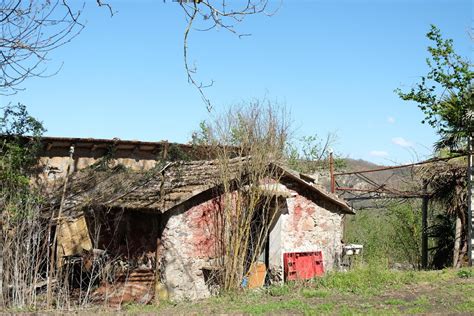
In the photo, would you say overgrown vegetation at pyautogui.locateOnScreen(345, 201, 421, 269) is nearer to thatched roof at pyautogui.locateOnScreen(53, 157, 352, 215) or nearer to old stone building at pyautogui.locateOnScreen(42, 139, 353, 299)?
old stone building at pyautogui.locateOnScreen(42, 139, 353, 299)

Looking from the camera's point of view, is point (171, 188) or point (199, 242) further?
point (171, 188)

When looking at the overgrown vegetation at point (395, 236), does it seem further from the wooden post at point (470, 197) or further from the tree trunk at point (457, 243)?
the wooden post at point (470, 197)

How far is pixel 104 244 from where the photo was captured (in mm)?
14602

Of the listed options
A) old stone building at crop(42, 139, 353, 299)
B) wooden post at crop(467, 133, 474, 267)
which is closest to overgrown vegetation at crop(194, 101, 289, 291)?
old stone building at crop(42, 139, 353, 299)

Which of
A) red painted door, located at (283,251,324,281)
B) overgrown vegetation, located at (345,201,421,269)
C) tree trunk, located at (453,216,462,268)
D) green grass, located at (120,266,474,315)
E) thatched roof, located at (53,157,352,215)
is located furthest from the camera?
overgrown vegetation, located at (345,201,421,269)

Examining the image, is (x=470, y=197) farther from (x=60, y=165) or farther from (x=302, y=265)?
(x=60, y=165)

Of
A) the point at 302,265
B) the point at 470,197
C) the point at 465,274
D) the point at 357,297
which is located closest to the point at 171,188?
the point at 302,265

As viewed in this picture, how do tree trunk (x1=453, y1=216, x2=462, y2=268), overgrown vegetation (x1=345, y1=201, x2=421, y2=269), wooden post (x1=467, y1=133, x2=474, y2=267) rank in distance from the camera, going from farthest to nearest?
overgrown vegetation (x1=345, y1=201, x2=421, y2=269) → tree trunk (x1=453, y1=216, x2=462, y2=268) → wooden post (x1=467, y1=133, x2=474, y2=267)

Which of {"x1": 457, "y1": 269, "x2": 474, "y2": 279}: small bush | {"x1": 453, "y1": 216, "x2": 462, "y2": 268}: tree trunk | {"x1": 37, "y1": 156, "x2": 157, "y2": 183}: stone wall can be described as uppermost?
{"x1": 37, "y1": 156, "x2": 157, "y2": 183}: stone wall

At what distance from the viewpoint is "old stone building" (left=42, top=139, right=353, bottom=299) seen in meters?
12.9

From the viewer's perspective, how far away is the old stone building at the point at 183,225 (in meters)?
12.9

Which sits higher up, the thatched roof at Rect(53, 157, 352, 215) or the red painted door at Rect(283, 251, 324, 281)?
the thatched roof at Rect(53, 157, 352, 215)

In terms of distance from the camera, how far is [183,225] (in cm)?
1312

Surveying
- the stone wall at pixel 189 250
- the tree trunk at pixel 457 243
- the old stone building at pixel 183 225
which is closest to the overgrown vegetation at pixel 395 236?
the tree trunk at pixel 457 243
